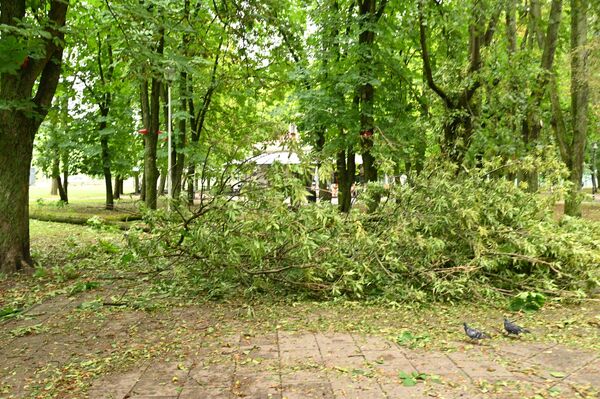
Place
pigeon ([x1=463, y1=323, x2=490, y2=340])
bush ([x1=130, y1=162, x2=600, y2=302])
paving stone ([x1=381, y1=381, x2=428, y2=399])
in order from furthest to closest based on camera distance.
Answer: bush ([x1=130, y1=162, x2=600, y2=302])
pigeon ([x1=463, y1=323, x2=490, y2=340])
paving stone ([x1=381, y1=381, x2=428, y2=399])

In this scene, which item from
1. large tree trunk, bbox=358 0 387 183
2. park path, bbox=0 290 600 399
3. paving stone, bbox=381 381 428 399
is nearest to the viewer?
paving stone, bbox=381 381 428 399

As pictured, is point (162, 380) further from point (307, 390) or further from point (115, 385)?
point (307, 390)

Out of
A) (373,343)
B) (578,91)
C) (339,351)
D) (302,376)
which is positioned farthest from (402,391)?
(578,91)

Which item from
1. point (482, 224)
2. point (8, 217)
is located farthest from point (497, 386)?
point (8, 217)

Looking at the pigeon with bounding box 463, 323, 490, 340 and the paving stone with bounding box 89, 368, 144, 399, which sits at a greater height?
the pigeon with bounding box 463, 323, 490, 340

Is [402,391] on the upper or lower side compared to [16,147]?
lower

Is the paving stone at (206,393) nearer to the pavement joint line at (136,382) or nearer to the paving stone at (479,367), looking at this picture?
the pavement joint line at (136,382)

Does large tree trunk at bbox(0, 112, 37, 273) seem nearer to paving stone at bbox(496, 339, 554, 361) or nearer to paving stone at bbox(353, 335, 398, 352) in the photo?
paving stone at bbox(353, 335, 398, 352)

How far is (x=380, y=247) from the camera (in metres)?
5.74

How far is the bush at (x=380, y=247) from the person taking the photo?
218 inches

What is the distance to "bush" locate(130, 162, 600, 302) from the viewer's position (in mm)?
5535

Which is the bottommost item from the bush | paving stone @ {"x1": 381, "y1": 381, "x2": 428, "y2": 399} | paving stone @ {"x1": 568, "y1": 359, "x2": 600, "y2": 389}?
paving stone @ {"x1": 381, "y1": 381, "x2": 428, "y2": 399}

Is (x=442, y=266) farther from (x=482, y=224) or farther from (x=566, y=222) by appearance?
(x=566, y=222)

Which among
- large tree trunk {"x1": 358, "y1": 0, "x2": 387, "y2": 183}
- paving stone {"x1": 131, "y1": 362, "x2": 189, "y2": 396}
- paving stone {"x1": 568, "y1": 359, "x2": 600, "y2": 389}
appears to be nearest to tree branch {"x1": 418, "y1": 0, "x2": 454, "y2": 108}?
large tree trunk {"x1": 358, "y1": 0, "x2": 387, "y2": 183}
